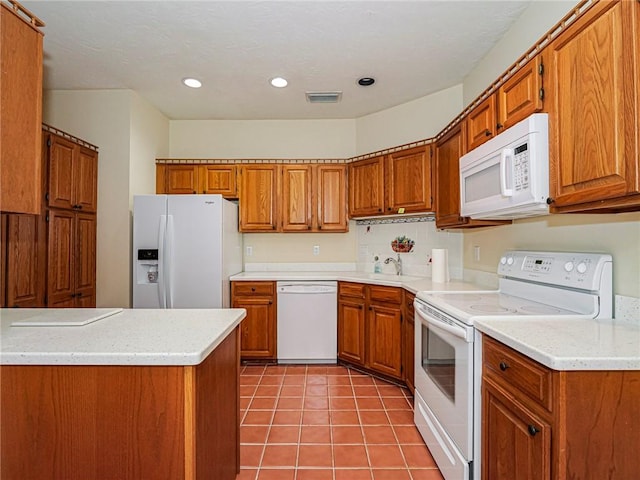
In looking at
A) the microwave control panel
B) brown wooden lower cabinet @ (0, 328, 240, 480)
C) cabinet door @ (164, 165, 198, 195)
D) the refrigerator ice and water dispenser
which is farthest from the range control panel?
cabinet door @ (164, 165, 198, 195)

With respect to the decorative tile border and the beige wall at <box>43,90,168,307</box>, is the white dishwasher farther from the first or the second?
the beige wall at <box>43,90,168,307</box>

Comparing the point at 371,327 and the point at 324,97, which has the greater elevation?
the point at 324,97

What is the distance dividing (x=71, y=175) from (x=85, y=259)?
0.72 meters

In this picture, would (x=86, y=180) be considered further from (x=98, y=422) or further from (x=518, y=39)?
(x=518, y=39)

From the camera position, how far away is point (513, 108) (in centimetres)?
170

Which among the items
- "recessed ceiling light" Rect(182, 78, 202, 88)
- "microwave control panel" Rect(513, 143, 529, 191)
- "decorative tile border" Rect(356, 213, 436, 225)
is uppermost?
"recessed ceiling light" Rect(182, 78, 202, 88)

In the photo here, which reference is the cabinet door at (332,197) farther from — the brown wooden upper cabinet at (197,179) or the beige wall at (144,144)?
the beige wall at (144,144)

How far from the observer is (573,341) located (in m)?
1.16

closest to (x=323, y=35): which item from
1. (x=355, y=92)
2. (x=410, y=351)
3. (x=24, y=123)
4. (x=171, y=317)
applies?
(x=355, y=92)

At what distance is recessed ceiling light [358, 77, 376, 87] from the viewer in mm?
2959

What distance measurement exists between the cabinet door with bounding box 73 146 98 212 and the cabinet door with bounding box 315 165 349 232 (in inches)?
82.5

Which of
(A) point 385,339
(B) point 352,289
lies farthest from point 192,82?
(A) point 385,339

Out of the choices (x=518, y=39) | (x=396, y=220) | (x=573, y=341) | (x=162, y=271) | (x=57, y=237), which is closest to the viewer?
(x=573, y=341)

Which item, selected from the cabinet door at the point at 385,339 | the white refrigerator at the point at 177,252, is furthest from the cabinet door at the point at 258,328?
the cabinet door at the point at 385,339
